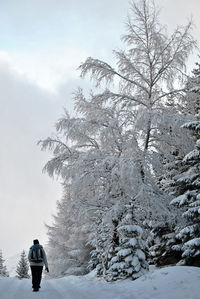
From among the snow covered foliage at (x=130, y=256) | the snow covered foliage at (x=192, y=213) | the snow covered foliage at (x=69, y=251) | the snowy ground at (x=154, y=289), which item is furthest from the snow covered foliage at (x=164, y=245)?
the snow covered foliage at (x=69, y=251)

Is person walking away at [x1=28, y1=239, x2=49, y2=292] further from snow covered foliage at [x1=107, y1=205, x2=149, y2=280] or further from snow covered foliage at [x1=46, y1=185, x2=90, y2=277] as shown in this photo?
snow covered foliage at [x1=46, y1=185, x2=90, y2=277]

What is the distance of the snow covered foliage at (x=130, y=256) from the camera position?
444 inches

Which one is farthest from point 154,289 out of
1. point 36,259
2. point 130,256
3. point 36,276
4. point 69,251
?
point 69,251

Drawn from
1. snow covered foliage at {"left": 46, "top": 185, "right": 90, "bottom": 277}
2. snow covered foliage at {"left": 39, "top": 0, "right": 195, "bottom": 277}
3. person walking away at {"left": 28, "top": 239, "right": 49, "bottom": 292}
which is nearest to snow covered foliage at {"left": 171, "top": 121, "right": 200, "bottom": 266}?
snow covered foliage at {"left": 39, "top": 0, "right": 195, "bottom": 277}

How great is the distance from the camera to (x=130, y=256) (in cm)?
1142

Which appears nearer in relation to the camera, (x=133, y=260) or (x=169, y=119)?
(x=133, y=260)

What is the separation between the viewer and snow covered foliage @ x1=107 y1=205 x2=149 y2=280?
11266 mm

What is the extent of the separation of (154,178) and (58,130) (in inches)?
183

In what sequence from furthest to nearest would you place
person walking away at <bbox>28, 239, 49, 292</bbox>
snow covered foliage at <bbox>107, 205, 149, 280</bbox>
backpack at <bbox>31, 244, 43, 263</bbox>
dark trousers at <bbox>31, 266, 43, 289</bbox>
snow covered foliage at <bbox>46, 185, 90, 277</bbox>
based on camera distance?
snow covered foliage at <bbox>46, 185, 90, 277</bbox>
snow covered foliage at <bbox>107, 205, 149, 280</bbox>
backpack at <bbox>31, 244, 43, 263</bbox>
person walking away at <bbox>28, 239, 49, 292</bbox>
dark trousers at <bbox>31, 266, 43, 289</bbox>

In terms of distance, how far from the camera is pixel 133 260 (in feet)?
37.1

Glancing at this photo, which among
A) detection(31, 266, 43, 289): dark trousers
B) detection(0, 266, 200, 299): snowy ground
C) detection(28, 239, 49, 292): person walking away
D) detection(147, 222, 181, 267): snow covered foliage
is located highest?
detection(147, 222, 181, 267): snow covered foliage

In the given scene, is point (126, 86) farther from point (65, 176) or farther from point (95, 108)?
point (65, 176)

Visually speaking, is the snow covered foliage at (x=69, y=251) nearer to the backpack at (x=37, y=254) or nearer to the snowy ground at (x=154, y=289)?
the backpack at (x=37, y=254)

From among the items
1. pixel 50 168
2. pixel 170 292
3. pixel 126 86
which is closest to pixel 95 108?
pixel 126 86
